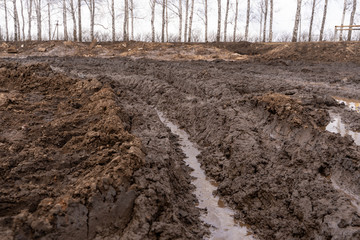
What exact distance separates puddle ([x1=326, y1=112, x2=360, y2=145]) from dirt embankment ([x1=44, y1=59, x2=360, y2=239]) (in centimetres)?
13

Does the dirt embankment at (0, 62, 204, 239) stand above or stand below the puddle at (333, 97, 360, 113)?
below

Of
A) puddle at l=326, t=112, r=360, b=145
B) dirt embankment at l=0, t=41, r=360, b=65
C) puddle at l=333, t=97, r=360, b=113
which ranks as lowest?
puddle at l=326, t=112, r=360, b=145

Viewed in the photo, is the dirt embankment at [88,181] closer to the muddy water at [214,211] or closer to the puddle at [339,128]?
the muddy water at [214,211]

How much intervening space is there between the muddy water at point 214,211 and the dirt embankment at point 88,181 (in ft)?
0.61

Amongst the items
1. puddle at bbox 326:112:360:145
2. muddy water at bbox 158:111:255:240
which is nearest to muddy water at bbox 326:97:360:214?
puddle at bbox 326:112:360:145

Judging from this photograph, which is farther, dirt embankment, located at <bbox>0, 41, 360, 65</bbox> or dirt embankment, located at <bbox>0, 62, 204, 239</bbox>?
dirt embankment, located at <bbox>0, 41, 360, 65</bbox>

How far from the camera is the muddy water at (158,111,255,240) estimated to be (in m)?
3.79

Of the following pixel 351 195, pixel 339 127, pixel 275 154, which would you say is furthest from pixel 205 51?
pixel 351 195

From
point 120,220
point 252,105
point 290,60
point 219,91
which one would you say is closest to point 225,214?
point 120,220

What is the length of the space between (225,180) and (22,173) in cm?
297

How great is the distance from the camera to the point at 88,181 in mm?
3391

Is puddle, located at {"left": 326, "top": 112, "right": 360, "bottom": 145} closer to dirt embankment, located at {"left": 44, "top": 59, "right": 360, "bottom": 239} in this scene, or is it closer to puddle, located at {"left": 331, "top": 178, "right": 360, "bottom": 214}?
dirt embankment, located at {"left": 44, "top": 59, "right": 360, "bottom": 239}

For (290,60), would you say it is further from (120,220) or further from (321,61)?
(120,220)

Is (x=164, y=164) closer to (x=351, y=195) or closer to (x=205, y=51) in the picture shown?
(x=351, y=195)
